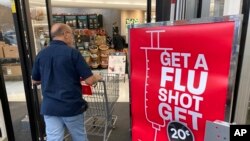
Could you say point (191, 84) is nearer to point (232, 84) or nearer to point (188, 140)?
point (232, 84)

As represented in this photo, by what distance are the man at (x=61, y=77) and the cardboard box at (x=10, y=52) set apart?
2.30ft

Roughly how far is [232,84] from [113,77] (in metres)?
2.26

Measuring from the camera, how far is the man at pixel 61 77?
1858mm

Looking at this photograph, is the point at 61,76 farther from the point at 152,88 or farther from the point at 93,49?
the point at 93,49

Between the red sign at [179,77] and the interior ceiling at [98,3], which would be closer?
the red sign at [179,77]

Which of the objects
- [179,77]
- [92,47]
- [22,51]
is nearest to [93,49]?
[92,47]

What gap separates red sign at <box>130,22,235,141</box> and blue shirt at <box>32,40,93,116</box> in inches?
30.5

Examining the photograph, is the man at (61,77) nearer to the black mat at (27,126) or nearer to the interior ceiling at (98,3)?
the black mat at (27,126)

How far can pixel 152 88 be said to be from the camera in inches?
46.3

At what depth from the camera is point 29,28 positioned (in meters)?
2.21

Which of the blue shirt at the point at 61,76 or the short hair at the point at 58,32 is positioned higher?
the short hair at the point at 58,32

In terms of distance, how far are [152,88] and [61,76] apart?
3.33 feet

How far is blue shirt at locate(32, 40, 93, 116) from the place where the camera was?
73.0 inches

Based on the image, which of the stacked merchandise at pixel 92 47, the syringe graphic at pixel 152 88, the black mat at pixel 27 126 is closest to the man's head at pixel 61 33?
the syringe graphic at pixel 152 88
